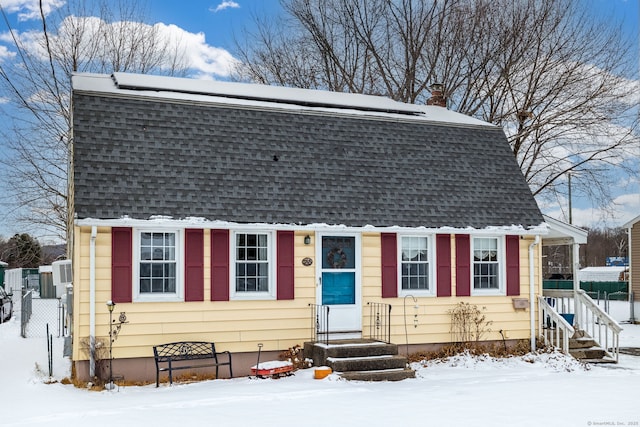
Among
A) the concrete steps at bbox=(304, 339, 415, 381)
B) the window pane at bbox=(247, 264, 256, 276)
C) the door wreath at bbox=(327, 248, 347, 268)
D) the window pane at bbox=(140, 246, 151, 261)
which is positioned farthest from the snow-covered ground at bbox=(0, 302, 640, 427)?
the door wreath at bbox=(327, 248, 347, 268)

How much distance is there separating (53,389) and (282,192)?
17.4ft

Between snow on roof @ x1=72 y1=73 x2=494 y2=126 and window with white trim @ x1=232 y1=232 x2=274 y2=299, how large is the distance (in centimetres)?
307

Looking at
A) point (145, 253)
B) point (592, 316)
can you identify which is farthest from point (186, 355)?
point (592, 316)

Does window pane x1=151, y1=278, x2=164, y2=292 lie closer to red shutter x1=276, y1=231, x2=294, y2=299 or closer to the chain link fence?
red shutter x1=276, y1=231, x2=294, y2=299

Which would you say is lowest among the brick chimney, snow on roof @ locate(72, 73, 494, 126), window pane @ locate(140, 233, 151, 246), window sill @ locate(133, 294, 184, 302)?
window sill @ locate(133, 294, 184, 302)

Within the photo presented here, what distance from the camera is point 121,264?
1202 centimetres

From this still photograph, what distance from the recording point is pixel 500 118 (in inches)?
1023

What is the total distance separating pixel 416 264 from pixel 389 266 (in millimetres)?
709

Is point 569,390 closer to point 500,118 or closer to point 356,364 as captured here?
point 356,364

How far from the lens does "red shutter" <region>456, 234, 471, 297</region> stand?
14461 mm

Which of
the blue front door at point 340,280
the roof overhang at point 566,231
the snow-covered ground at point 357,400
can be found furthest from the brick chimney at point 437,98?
the snow-covered ground at point 357,400

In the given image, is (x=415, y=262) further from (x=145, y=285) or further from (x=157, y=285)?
(x=145, y=285)

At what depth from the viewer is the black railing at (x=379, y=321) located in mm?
13758

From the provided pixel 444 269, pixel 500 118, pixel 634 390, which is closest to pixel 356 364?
pixel 444 269
